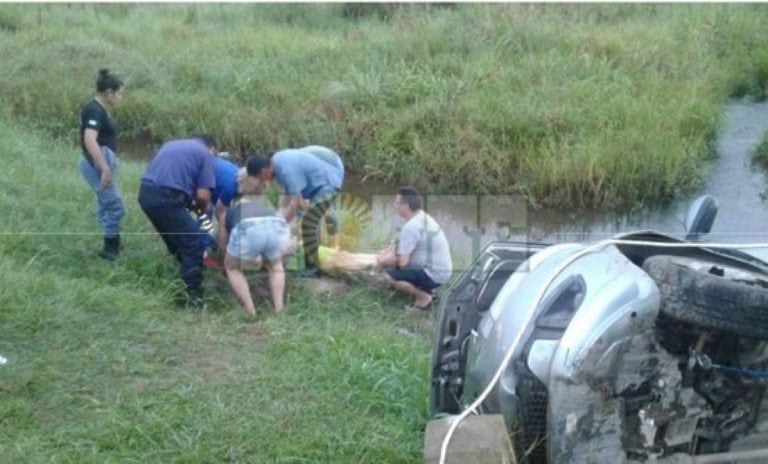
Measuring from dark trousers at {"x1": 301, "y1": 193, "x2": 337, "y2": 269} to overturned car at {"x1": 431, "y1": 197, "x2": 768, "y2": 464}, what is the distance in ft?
14.2

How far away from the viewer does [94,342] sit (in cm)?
682

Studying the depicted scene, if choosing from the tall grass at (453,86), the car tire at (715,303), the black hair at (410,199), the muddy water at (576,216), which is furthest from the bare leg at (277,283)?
the tall grass at (453,86)

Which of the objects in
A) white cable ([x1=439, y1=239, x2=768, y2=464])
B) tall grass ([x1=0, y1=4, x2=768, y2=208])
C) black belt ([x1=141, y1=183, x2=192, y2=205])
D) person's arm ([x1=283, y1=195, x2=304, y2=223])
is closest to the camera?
white cable ([x1=439, y1=239, x2=768, y2=464])

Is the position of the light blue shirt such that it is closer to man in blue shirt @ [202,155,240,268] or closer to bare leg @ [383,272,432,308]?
man in blue shirt @ [202,155,240,268]

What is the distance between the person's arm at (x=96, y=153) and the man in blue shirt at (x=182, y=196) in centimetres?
49

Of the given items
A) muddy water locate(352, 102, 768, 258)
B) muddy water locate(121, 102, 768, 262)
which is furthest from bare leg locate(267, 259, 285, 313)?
muddy water locate(352, 102, 768, 258)

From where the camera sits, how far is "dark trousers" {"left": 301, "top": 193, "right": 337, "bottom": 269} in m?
9.00

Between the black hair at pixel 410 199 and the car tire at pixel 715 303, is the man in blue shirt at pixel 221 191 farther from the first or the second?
the car tire at pixel 715 303

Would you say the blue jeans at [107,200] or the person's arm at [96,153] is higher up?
the person's arm at [96,153]

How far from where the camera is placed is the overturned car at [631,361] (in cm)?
421

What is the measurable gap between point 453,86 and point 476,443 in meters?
11.6

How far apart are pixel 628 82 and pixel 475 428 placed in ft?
39.5

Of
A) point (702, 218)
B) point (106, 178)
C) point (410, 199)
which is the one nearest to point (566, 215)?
point (410, 199)

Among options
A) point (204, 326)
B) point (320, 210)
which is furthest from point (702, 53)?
point (204, 326)
